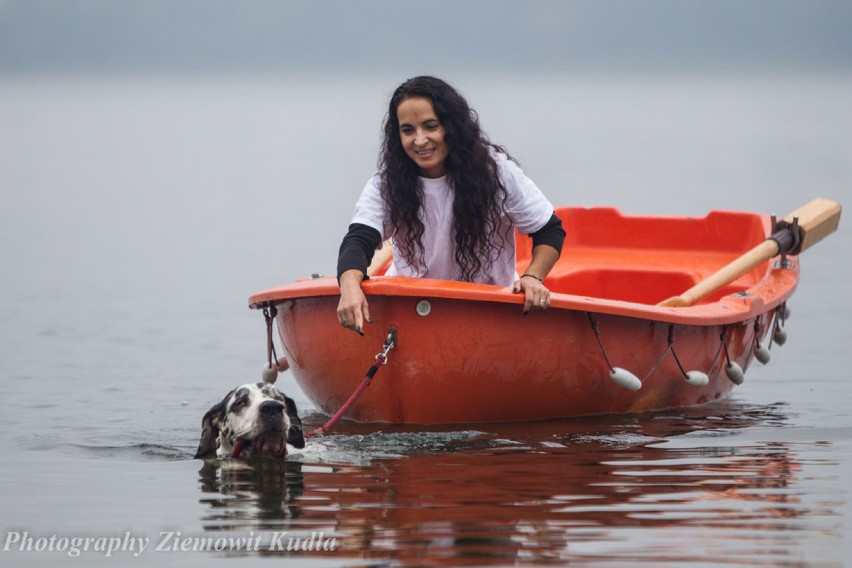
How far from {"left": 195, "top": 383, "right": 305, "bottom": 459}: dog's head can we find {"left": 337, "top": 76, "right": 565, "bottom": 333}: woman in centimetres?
76

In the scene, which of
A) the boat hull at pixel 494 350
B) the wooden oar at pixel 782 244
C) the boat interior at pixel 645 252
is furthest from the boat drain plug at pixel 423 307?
the boat interior at pixel 645 252

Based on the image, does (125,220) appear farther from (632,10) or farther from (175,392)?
(632,10)

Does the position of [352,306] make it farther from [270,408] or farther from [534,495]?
[534,495]

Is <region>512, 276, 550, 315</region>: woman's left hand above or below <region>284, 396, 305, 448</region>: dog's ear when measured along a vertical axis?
above

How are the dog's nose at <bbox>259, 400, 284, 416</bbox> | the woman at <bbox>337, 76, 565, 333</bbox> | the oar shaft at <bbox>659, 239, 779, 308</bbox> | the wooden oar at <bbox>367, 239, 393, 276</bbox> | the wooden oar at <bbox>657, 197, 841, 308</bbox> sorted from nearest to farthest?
the dog's nose at <bbox>259, 400, 284, 416</bbox>
the woman at <bbox>337, 76, 565, 333</bbox>
the oar shaft at <bbox>659, 239, 779, 308</bbox>
the wooden oar at <bbox>657, 197, 841, 308</bbox>
the wooden oar at <bbox>367, 239, 393, 276</bbox>

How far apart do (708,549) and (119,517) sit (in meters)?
2.24

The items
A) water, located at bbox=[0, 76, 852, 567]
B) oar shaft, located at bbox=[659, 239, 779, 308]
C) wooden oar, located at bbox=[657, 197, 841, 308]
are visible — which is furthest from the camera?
wooden oar, located at bbox=[657, 197, 841, 308]

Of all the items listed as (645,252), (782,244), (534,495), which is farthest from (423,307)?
(645,252)

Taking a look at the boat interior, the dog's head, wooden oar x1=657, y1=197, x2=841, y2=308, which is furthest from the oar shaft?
the dog's head

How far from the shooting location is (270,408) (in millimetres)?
7082

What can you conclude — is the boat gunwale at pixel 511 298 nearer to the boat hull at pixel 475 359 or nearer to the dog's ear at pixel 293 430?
the boat hull at pixel 475 359

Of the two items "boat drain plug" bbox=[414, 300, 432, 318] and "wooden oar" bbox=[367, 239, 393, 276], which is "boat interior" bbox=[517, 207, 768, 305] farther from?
"boat drain plug" bbox=[414, 300, 432, 318]

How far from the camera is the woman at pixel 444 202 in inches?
309

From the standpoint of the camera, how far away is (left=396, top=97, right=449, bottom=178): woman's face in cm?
783
